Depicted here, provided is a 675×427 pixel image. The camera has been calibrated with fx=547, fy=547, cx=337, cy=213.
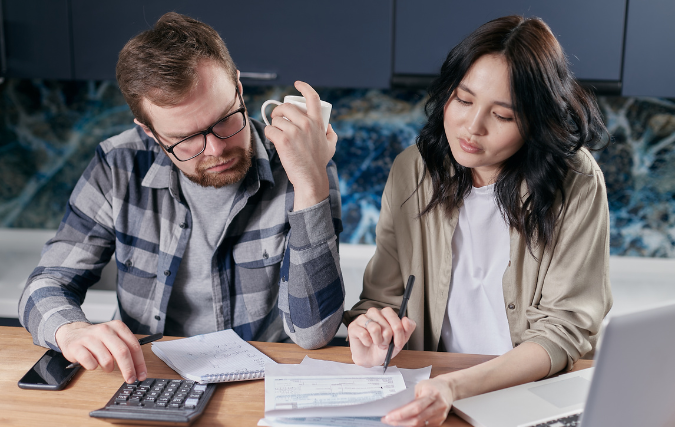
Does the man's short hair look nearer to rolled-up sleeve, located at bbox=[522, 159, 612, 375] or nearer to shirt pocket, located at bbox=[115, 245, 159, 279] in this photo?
shirt pocket, located at bbox=[115, 245, 159, 279]

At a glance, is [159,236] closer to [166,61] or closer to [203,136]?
[203,136]

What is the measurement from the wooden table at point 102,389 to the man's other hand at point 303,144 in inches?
12.9

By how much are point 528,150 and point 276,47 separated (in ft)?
3.48

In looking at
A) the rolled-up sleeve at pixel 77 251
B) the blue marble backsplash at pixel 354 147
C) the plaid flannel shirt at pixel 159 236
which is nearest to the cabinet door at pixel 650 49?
the blue marble backsplash at pixel 354 147

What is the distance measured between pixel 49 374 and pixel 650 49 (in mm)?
1967

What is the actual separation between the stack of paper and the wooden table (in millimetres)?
32

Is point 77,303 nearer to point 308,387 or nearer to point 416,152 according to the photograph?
point 308,387

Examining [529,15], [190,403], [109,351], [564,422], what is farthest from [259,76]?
[564,422]

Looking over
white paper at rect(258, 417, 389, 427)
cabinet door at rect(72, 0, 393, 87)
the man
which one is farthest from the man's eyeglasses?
cabinet door at rect(72, 0, 393, 87)

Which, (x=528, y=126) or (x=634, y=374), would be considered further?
(x=528, y=126)

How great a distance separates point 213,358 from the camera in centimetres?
105

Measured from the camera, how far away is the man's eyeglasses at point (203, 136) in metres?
1.21

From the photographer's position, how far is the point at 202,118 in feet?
3.91

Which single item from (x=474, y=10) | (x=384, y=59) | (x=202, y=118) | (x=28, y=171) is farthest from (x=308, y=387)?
(x=28, y=171)
